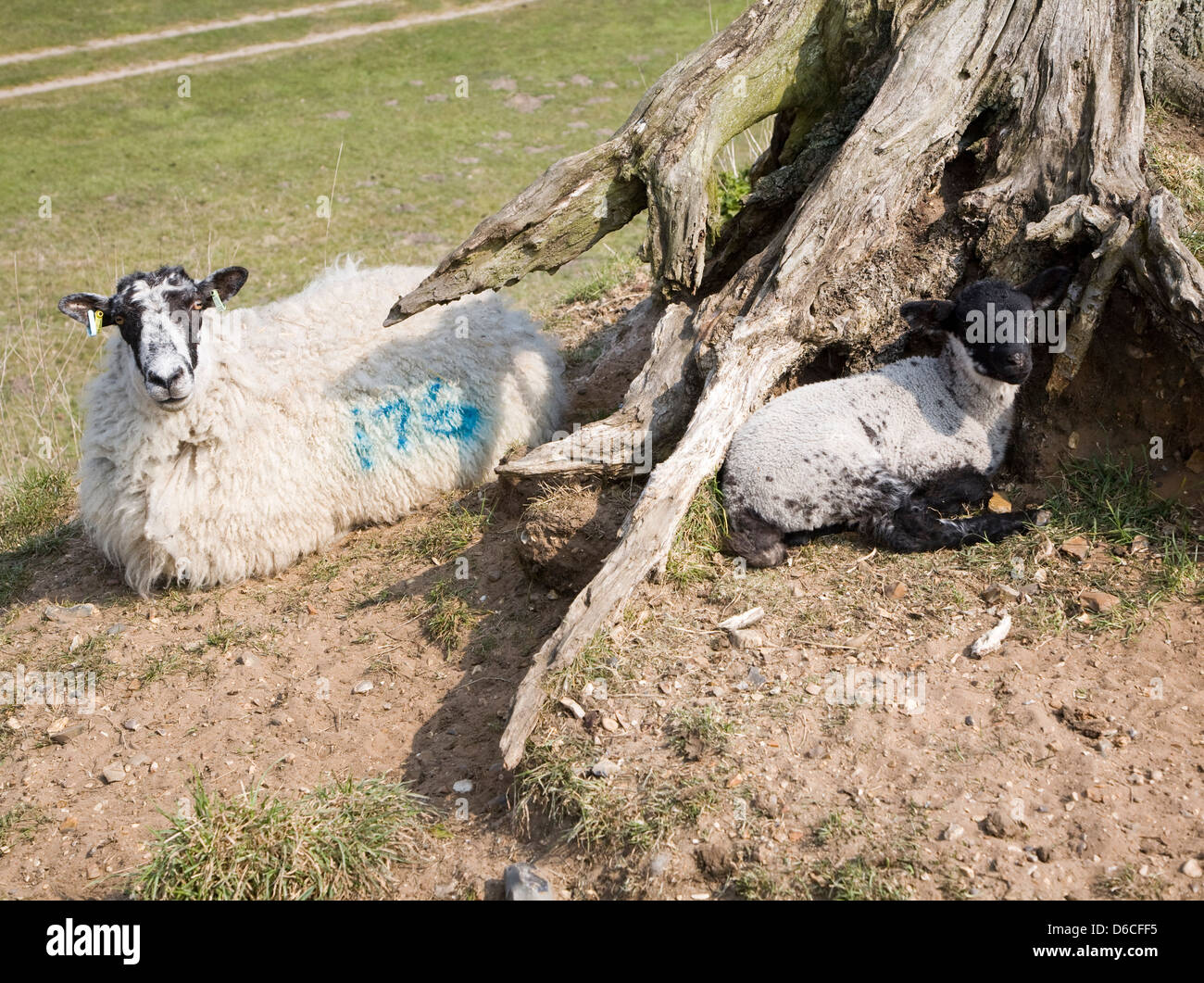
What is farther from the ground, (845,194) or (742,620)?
(845,194)

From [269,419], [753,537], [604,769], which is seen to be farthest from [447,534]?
[604,769]

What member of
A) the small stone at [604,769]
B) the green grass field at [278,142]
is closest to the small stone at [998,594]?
the small stone at [604,769]

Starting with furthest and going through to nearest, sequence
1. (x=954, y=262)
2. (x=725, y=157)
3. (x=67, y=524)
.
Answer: (x=725, y=157) < (x=67, y=524) < (x=954, y=262)

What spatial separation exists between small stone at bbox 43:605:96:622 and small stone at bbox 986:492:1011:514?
18.9 feet

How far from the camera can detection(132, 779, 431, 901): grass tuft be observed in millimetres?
3953

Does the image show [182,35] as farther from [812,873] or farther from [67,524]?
[812,873]

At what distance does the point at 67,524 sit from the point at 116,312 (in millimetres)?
2377

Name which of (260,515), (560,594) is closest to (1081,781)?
(560,594)

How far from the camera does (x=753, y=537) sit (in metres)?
5.54

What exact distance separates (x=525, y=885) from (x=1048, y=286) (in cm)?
423

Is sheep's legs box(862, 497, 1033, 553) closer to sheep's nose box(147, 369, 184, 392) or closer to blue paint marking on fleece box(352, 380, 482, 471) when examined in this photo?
blue paint marking on fleece box(352, 380, 482, 471)

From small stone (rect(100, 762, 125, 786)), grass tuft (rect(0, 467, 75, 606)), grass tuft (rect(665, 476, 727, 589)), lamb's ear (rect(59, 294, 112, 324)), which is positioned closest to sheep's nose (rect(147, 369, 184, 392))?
lamb's ear (rect(59, 294, 112, 324))

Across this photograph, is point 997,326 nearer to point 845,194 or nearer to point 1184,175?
point 845,194

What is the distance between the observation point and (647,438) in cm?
594
